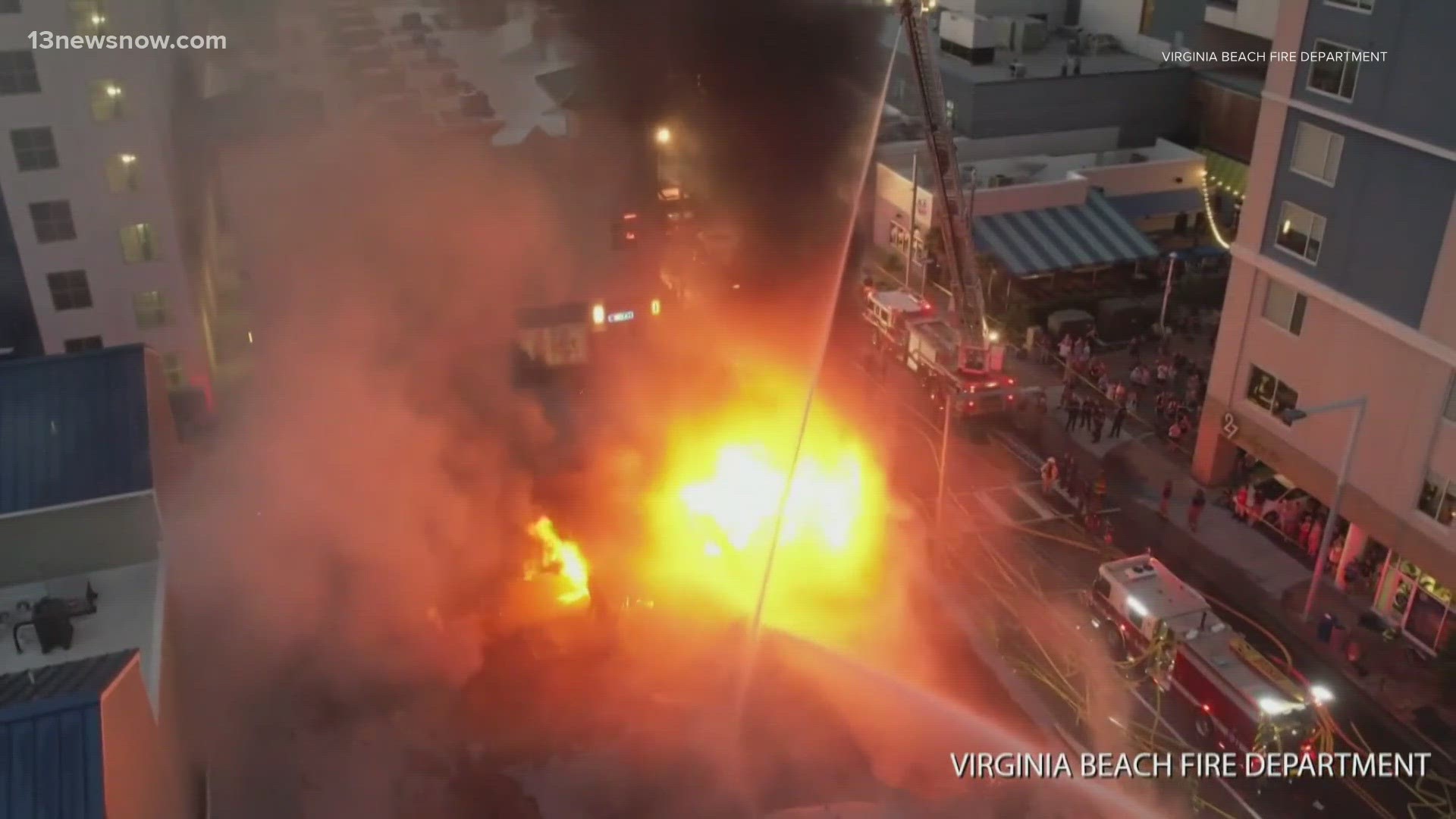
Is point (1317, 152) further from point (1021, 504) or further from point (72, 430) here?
point (72, 430)

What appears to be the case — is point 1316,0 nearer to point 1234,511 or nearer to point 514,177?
point 1234,511

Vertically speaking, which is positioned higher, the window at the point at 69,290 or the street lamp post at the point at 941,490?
the window at the point at 69,290

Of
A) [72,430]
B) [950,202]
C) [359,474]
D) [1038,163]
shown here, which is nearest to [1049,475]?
[950,202]

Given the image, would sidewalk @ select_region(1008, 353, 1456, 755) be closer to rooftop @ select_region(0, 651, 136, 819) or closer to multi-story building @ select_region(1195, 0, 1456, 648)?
multi-story building @ select_region(1195, 0, 1456, 648)

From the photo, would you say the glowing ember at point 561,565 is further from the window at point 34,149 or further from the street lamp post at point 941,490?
the window at point 34,149

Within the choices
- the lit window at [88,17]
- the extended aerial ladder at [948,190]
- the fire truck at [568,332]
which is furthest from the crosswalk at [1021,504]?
the lit window at [88,17]

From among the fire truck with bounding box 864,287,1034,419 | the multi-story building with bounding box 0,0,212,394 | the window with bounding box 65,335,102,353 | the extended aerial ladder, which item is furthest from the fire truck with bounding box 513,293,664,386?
the window with bounding box 65,335,102,353

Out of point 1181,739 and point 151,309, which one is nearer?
point 1181,739
